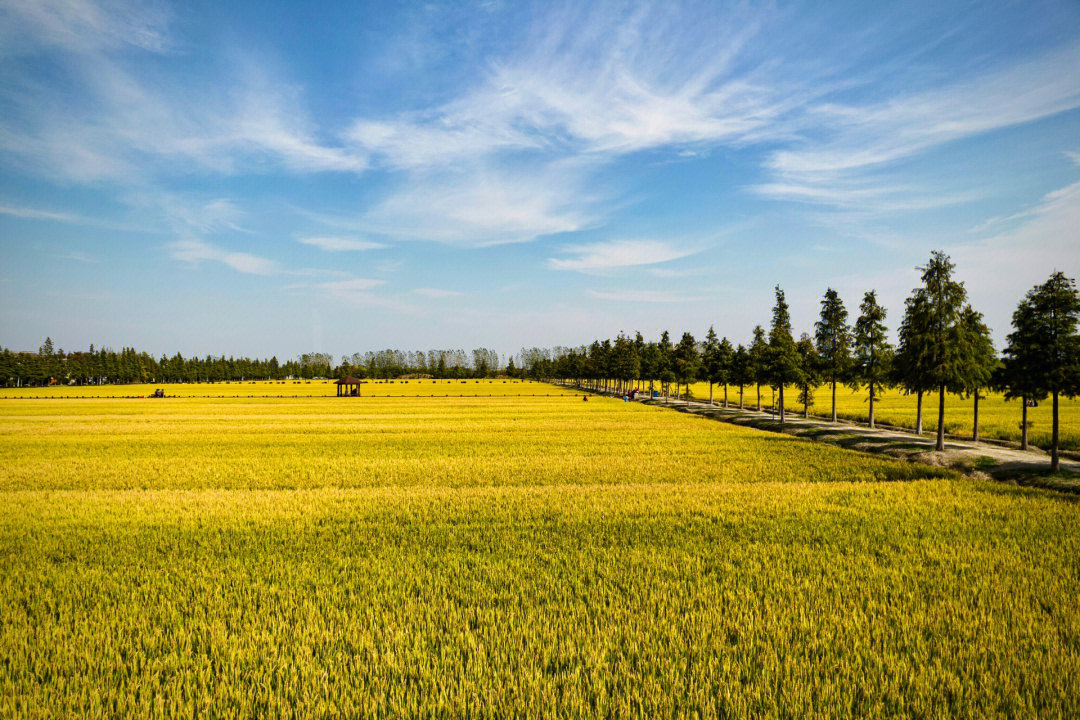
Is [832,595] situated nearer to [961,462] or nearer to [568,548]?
[568,548]

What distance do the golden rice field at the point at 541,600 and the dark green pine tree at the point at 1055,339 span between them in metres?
7.48

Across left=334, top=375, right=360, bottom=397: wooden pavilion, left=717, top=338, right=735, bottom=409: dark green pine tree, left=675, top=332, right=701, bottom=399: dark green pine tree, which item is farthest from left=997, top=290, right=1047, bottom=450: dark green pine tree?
left=334, top=375, right=360, bottom=397: wooden pavilion

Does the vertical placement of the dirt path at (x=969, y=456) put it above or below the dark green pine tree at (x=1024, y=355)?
below

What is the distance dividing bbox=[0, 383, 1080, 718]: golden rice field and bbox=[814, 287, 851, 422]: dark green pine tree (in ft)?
116

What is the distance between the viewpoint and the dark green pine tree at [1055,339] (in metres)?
24.2

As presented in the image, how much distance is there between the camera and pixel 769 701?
20.2ft

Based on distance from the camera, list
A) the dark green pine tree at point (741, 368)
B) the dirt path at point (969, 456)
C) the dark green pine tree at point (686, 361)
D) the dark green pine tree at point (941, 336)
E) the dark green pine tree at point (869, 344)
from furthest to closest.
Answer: the dark green pine tree at point (686, 361) < the dark green pine tree at point (741, 368) < the dark green pine tree at point (869, 344) < the dark green pine tree at point (941, 336) < the dirt path at point (969, 456)

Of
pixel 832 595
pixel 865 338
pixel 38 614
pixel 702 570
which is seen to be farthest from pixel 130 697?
pixel 865 338

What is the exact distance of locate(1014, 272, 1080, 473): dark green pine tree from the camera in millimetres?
24188

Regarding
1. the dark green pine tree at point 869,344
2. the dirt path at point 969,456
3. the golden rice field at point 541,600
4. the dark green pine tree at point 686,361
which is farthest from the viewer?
the dark green pine tree at point 686,361

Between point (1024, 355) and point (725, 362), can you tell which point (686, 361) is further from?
point (1024, 355)

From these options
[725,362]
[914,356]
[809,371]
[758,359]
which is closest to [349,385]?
[725,362]

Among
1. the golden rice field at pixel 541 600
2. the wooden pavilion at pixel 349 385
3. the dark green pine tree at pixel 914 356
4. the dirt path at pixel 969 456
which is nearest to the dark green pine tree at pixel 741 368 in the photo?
the dirt path at pixel 969 456

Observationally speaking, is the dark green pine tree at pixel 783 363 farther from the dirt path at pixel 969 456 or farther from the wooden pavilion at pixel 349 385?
the wooden pavilion at pixel 349 385
